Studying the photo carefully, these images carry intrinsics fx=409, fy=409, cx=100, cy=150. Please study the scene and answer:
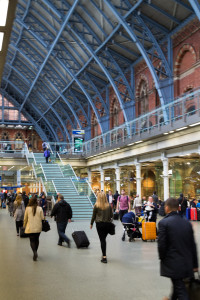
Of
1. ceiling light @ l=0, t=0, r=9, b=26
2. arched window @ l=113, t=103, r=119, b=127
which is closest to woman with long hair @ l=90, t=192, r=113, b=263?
ceiling light @ l=0, t=0, r=9, b=26

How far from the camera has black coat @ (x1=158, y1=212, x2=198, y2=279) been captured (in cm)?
450

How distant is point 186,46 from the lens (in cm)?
2633

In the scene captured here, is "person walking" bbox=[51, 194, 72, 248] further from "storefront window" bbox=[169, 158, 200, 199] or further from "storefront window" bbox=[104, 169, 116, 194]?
"storefront window" bbox=[104, 169, 116, 194]

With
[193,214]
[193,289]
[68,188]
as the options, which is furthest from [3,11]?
[68,188]

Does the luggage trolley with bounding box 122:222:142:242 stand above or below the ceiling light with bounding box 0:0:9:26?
below

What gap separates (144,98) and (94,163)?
7.45 m

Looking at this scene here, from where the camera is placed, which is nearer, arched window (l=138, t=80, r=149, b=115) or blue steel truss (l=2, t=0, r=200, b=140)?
blue steel truss (l=2, t=0, r=200, b=140)

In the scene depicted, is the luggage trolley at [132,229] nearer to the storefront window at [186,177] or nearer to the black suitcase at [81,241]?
the black suitcase at [81,241]

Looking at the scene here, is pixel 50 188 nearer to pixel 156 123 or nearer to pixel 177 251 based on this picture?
pixel 156 123

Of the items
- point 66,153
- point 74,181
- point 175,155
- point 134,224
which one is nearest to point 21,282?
point 134,224

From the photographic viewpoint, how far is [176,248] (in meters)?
4.54

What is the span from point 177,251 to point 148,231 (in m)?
8.49

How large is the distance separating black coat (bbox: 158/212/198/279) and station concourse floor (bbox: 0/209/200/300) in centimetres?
177

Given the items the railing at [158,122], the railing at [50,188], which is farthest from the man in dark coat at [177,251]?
the railing at [50,188]
